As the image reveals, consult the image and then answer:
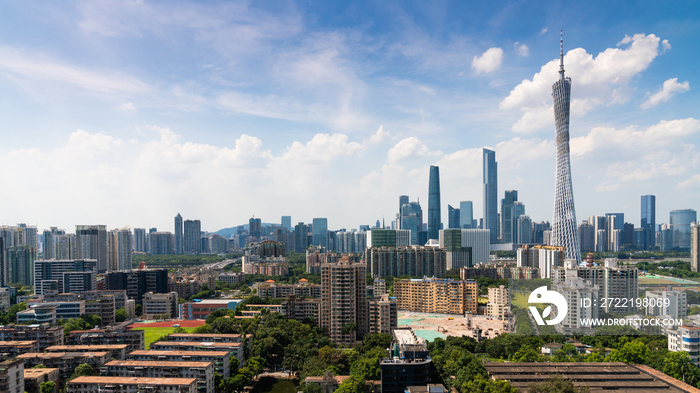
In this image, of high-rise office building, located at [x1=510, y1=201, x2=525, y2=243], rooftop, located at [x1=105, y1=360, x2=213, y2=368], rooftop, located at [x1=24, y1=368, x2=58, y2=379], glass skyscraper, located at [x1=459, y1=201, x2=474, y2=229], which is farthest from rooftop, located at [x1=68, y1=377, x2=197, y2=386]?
glass skyscraper, located at [x1=459, y1=201, x2=474, y2=229]

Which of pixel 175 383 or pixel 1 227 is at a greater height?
pixel 1 227

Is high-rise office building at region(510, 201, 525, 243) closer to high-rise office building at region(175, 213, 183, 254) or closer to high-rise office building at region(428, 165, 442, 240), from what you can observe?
high-rise office building at region(428, 165, 442, 240)

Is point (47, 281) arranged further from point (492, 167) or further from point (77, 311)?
point (492, 167)

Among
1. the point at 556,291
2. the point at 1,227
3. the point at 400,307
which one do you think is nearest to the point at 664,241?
the point at 400,307

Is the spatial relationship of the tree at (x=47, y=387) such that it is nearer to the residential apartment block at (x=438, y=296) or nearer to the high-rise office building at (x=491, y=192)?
the residential apartment block at (x=438, y=296)

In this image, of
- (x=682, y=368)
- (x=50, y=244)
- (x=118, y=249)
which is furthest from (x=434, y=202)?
(x=682, y=368)

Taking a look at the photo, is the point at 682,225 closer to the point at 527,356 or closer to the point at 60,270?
the point at 527,356

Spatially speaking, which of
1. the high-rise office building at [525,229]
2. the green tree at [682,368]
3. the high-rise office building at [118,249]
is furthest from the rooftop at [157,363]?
the high-rise office building at [525,229]

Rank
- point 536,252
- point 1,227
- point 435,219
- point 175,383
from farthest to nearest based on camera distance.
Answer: point 435,219 → point 1,227 → point 536,252 → point 175,383
